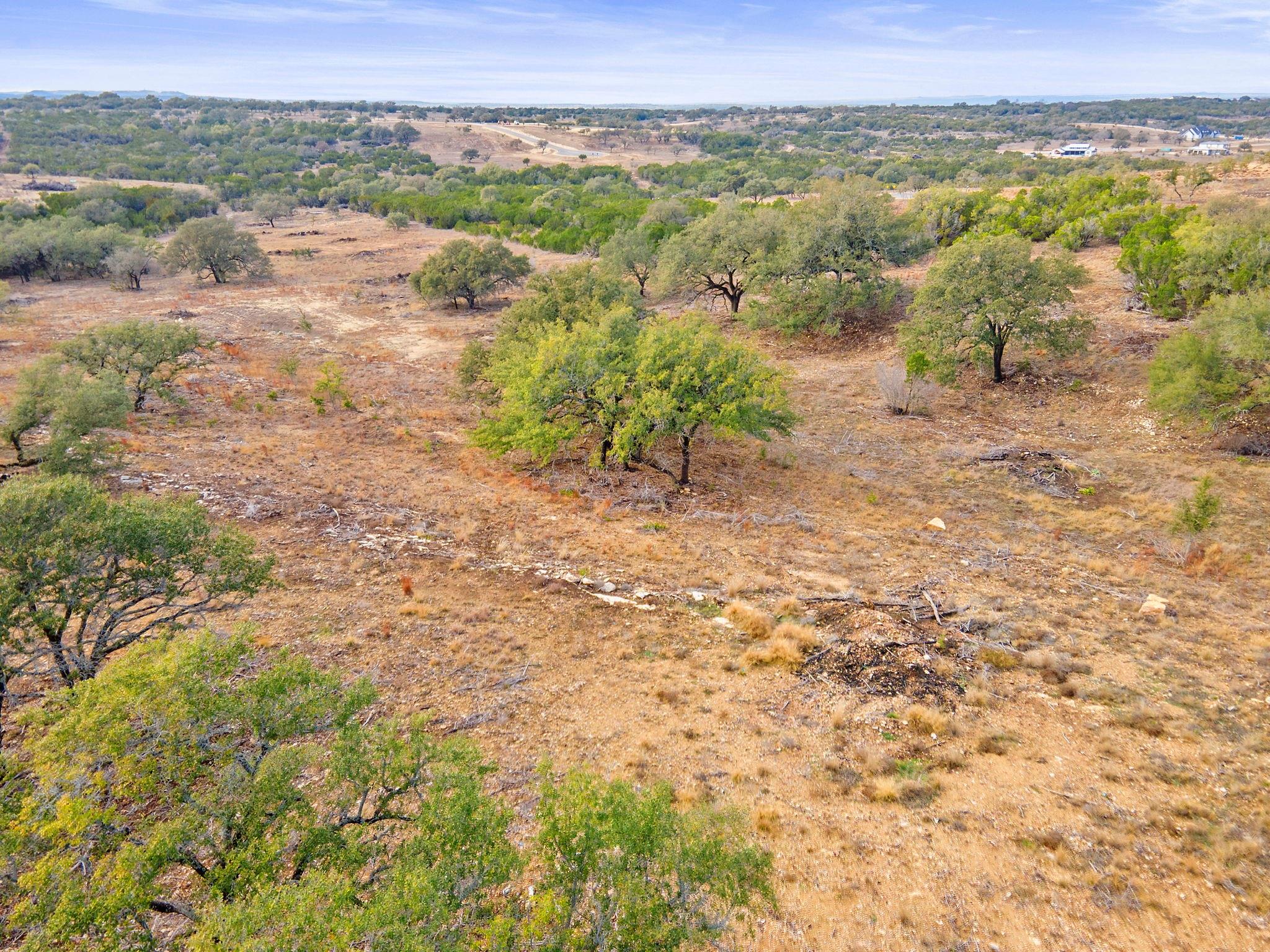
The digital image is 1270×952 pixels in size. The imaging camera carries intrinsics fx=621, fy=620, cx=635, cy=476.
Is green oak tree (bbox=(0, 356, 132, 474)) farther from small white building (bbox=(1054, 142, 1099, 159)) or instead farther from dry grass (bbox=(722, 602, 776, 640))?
small white building (bbox=(1054, 142, 1099, 159))

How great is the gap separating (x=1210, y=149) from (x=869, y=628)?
12703 cm

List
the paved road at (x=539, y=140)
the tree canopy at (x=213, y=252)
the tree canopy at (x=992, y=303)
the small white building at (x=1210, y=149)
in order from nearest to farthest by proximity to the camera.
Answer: the tree canopy at (x=992, y=303), the tree canopy at (x=213, y=252), the small white building at (x=1210, y=149), the paved road at (x=539, y=140)

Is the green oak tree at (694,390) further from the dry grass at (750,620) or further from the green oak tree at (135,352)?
the green oak tree at (135,352)

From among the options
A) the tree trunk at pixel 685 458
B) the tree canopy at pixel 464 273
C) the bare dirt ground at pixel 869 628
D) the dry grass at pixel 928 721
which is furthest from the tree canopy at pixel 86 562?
the tree canopy at pixel 464 273

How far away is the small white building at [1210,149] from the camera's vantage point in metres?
88.2

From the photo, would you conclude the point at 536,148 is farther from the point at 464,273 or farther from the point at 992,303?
Result: the point at 992,303

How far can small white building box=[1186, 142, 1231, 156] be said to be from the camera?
88.2m

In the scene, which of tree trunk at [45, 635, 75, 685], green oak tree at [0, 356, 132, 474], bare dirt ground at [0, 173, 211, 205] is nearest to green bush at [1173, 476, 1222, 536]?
tree trunk at [45, 635, 75, 685]

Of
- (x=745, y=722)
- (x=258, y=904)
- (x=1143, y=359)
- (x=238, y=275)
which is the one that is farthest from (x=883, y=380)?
(x=238, y=275)

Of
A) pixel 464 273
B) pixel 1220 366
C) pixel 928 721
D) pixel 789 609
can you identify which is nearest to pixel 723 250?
pixel 464 273

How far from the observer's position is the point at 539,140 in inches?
5866

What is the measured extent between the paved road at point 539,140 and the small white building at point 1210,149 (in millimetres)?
99124

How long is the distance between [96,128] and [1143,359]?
637 feet

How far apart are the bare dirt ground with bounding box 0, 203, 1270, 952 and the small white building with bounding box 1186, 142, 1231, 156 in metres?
93.0
